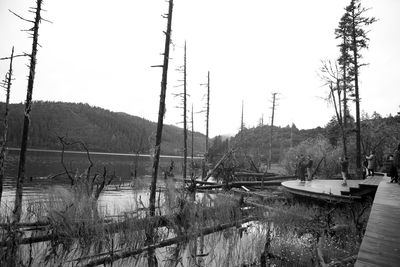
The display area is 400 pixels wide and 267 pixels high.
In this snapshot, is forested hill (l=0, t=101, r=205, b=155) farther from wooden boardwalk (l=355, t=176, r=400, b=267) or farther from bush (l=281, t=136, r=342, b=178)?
wooden boardwalk (l=355, t=176, r=400, b=267)

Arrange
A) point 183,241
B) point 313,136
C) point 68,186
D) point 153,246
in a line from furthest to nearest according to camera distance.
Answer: point 313,136, point 68,186, point 183,241, point 153,246

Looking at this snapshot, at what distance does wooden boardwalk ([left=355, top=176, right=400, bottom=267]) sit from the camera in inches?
137

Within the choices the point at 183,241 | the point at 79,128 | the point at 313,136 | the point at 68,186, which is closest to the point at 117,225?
the point at 183,241

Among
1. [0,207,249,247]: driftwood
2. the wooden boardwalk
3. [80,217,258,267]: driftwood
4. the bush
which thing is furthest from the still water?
the bush

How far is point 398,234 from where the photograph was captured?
15.1ft

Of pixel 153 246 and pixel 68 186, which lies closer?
pixel 153 246

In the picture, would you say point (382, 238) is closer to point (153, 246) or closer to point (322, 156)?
point (153, 246)

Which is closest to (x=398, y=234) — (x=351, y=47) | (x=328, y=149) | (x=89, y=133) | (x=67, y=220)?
(x=67, y=220)

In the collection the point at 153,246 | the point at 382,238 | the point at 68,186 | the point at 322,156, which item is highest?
the point at 322,156

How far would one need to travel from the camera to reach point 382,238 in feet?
14.4

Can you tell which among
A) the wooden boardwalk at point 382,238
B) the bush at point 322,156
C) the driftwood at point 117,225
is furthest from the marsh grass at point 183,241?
the bush at point 322,156

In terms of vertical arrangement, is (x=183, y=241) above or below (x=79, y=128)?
below

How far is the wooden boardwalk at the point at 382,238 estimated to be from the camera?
3480 millimetres

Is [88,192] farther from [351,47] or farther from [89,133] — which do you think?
[89,133]
